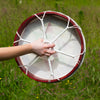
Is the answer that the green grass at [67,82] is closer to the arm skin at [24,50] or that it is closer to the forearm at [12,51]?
the arm skin at [24,50]

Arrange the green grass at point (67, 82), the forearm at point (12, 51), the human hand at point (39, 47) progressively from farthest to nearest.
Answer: the green grass at point (67, 82), the human hand at point (39, 47), the forearm at point (12, 51)

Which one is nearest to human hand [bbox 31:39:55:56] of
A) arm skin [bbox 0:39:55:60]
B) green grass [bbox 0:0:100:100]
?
arm skin [bbox 0:39:55:60]

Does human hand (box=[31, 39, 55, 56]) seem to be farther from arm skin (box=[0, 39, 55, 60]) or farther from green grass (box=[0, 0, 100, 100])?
green grass (box=[0, 0, 100, 100])

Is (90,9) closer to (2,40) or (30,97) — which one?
(2,40)

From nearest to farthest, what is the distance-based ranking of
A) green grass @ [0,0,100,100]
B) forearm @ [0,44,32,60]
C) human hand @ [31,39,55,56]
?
forearm @ [0,44,32,60]
human hand @ [31,39,55,56]
green grass @ [0,0,100,100]

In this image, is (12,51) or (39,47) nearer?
(12,51)

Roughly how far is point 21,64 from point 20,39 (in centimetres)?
24

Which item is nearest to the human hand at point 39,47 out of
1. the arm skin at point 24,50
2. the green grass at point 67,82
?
the arm skin at point 24,50

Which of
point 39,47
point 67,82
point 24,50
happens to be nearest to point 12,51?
point 24,50

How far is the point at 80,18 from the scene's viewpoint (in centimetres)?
273

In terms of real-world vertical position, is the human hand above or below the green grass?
A: above

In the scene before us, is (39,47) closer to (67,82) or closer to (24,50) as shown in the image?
(24,50)

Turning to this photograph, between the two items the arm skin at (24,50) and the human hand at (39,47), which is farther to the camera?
the human hand at (39,47)

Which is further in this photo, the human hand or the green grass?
the green grass
